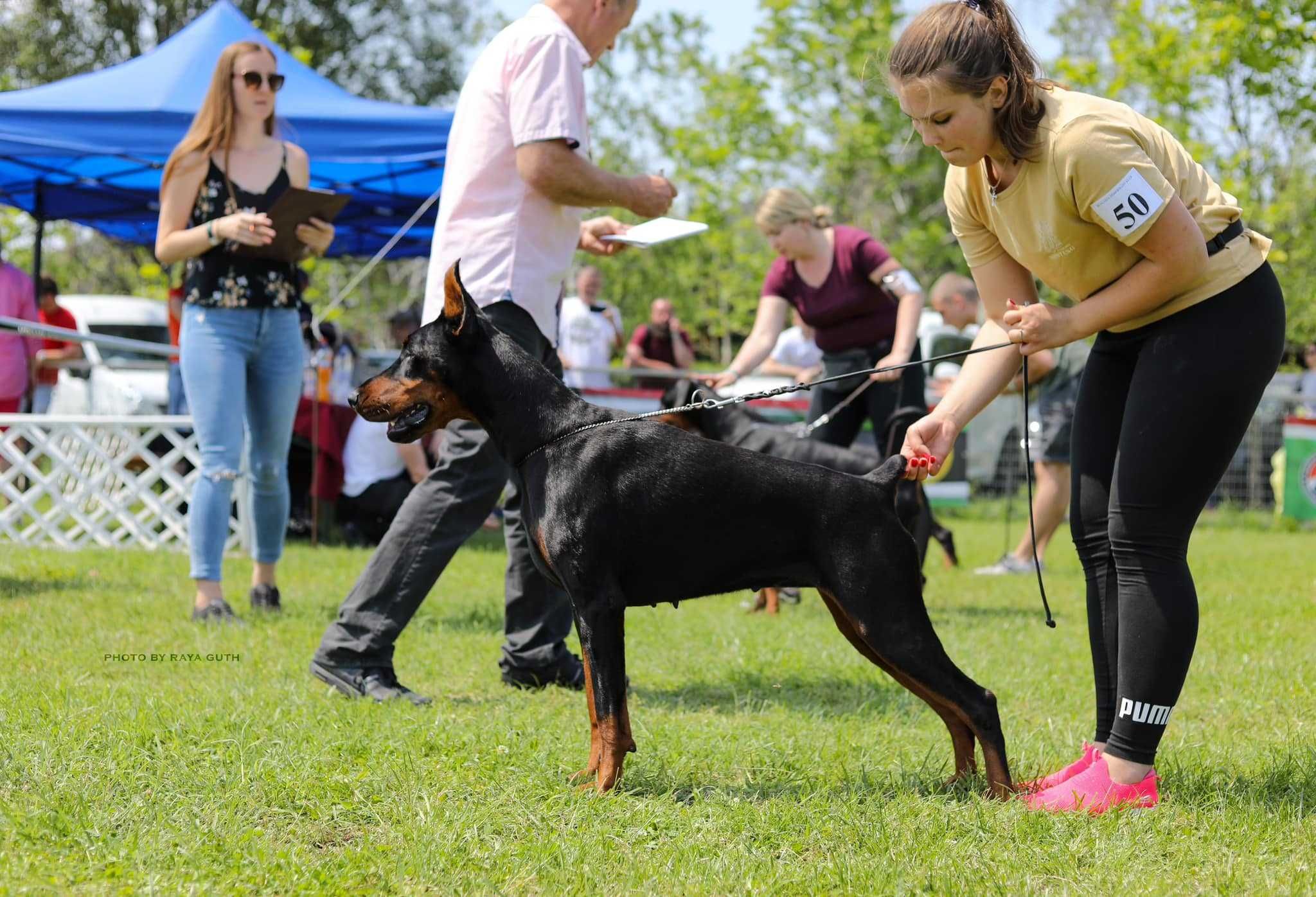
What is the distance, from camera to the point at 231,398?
516 cm

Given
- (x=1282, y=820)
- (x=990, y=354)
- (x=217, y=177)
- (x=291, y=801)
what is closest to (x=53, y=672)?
(x=291, y=801)

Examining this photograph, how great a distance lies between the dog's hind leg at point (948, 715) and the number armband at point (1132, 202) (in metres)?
1.15

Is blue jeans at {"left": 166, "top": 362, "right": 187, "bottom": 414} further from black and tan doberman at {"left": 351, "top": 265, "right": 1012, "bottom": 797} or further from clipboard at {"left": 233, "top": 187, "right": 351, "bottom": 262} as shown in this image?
black and tan doberman at {"left": 351, "top": 265, "right": 1012, "bottom": 797}

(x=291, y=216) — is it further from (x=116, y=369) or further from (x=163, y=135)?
(x=116, y=369)

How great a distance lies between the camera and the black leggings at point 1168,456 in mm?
2840

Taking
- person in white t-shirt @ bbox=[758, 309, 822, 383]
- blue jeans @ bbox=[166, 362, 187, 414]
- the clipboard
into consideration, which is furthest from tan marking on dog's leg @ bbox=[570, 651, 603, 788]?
person in white t-shirt @ bbox=[758, 309, 822, 383]

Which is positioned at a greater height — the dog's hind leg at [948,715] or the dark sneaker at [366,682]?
the dog's hind leg at [948,715]

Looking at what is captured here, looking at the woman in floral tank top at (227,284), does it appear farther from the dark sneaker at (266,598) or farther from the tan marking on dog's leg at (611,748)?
the tan marking on dog's leg at (611,748)

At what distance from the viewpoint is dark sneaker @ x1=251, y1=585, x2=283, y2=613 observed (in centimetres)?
569

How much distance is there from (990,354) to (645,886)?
172cm

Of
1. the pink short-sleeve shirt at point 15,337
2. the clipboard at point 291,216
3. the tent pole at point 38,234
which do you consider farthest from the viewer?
the tent pole at point 38,234

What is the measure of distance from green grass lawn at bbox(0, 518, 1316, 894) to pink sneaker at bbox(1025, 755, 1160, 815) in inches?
2.2

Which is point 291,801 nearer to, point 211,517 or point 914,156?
point 211,517

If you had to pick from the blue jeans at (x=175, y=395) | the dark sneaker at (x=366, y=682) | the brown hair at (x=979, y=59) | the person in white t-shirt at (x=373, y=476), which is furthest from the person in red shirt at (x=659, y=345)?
the brown hair at (x=979, y=59)
